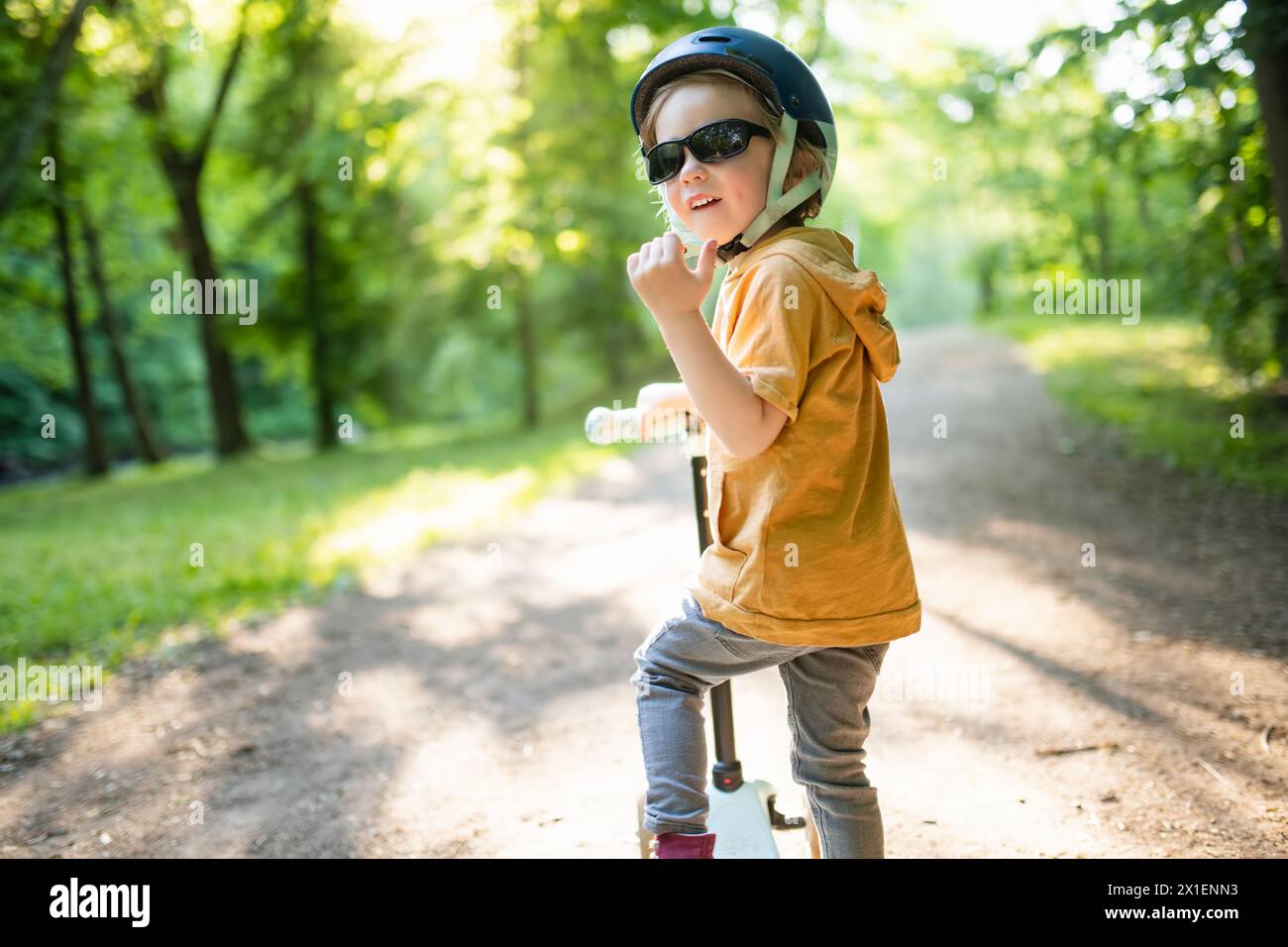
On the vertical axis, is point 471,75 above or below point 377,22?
below

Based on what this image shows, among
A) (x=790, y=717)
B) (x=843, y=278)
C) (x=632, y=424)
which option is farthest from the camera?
(x=632, y=424)

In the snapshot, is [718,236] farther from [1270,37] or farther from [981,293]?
[981,293]

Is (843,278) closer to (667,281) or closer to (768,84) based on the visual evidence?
(667,281)

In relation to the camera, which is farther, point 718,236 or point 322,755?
point 322,755

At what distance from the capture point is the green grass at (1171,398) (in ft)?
23.3

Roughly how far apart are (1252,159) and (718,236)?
6537mm

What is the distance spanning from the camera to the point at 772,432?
1.67m

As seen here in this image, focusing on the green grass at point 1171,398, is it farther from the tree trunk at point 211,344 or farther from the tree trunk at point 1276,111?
the tree trunk at point 211,344

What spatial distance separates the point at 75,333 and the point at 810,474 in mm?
Result: 16994

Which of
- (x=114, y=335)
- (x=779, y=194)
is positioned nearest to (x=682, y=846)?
(x=779, y=194)

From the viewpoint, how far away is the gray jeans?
6.07 feet

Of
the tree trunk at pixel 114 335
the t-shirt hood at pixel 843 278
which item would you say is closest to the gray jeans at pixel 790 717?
the t-shirt hood at pixel 843 278

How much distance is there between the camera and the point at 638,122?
2039mm
